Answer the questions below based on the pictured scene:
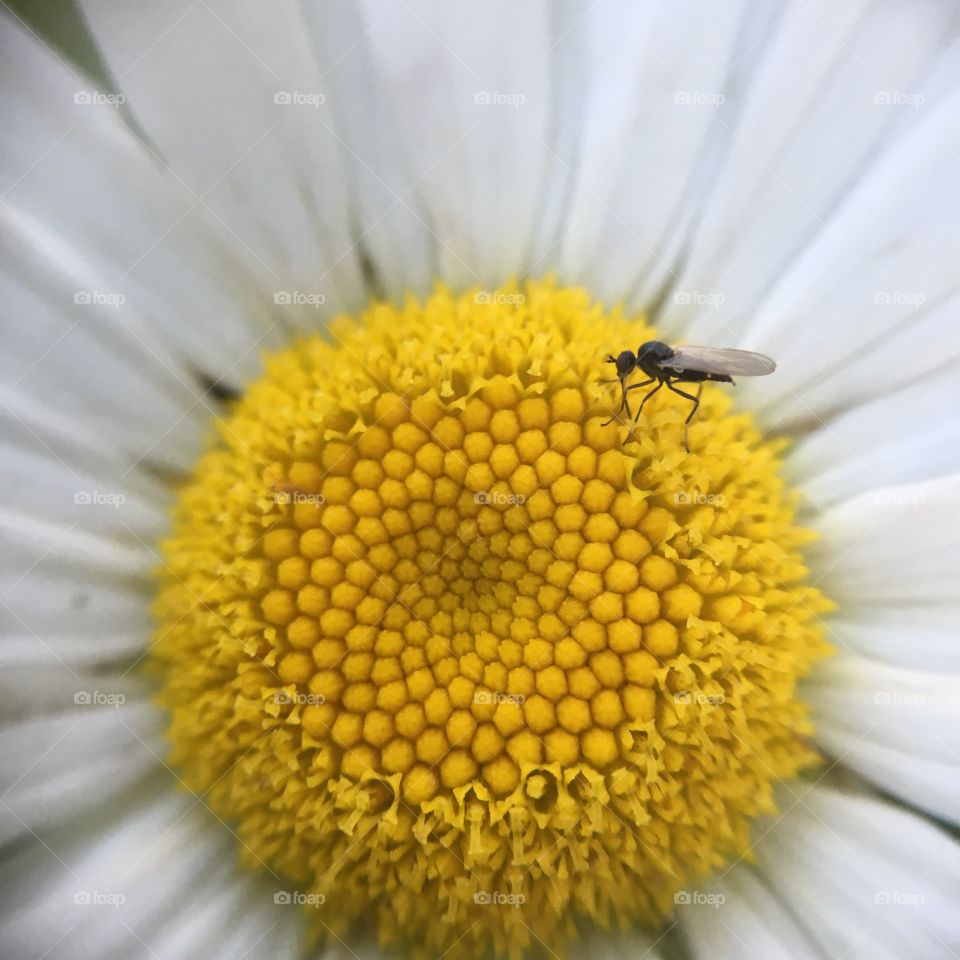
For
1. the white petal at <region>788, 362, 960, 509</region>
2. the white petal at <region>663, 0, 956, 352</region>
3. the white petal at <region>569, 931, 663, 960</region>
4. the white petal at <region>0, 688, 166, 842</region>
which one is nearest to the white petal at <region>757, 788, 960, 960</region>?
the white petal at <region>569, 931, 663, 960</region>

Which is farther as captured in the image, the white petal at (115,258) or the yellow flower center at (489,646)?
the white petal at (115,258)

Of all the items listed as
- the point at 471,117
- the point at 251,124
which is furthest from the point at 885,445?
the point at 251,124

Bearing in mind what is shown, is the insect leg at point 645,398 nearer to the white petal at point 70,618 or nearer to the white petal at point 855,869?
the white petal at point 855,869

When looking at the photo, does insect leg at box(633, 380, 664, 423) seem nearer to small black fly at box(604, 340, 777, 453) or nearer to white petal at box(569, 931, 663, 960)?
small black fly at box(604, 340, 777, 453)

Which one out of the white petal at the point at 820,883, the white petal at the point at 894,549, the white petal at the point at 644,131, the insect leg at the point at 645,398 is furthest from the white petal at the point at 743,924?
the white petal at the point at 644,131

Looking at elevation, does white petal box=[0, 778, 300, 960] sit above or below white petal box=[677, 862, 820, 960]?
below

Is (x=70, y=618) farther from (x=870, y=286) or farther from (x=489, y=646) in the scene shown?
(x=870, y=286)
